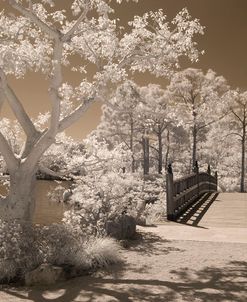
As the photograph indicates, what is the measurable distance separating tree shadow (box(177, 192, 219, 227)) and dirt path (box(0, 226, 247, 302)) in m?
3.77

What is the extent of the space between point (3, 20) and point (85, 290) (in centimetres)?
716

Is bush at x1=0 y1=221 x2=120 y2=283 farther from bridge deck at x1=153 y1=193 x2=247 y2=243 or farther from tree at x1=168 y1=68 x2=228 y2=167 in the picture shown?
tree at x1=168 y1=68 x2=228 y2=167

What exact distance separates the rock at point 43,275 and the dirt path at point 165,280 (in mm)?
235

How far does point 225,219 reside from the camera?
14.5m

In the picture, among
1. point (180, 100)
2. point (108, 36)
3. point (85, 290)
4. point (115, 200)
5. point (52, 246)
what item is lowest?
point (85, 290)

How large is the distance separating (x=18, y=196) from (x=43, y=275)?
2743 millimetres

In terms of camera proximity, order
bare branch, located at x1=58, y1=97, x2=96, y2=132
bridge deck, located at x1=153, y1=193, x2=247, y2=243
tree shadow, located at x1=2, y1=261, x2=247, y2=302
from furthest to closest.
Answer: bridge deck, located at x1=153, y1=193, x2=247, y2=243 < bare branch, located at x1=58, y1=97, x2=96, y2=132 < tree shadow, located at x1=2, y1=261, x2=247, y2=302

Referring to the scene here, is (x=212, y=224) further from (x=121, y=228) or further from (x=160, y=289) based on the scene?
(x=160, y=289)

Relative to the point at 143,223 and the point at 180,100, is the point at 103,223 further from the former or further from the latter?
the point at 180,100

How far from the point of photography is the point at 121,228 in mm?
10844

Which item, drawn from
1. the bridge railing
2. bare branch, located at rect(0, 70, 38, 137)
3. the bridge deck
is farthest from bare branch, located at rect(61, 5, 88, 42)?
the bridge railing

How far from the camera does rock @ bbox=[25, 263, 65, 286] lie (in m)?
7.61

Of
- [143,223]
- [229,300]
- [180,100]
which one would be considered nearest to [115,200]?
[143,223]

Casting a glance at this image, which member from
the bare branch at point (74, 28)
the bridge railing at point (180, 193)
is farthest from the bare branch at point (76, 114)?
the bridge railing at point (180, 193)
